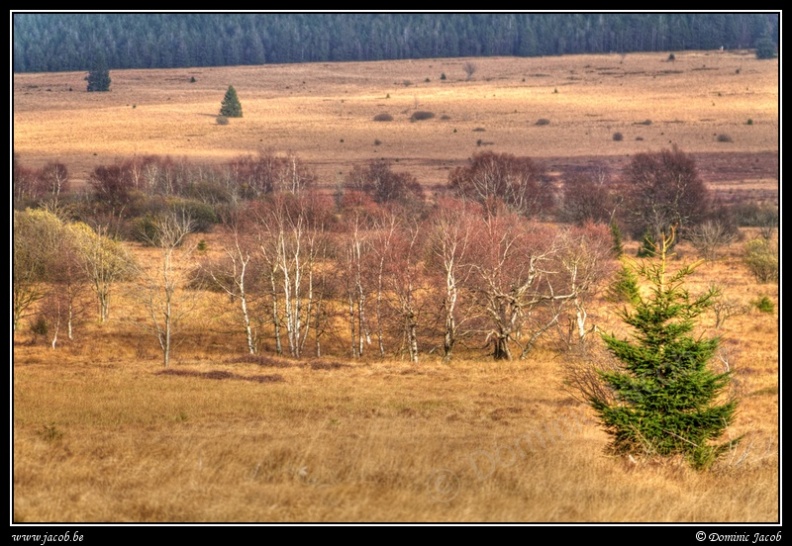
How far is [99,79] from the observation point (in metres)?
180

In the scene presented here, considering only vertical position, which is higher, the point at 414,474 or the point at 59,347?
the point at 414,474

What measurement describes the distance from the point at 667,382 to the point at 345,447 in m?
7.06

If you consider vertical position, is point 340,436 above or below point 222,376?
above

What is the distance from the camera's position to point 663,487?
16219 millimetres

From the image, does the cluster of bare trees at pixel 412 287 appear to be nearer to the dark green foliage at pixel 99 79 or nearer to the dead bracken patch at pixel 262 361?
the dead bracken patch at pixel 262 361

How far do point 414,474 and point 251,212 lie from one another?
58126 millimetres

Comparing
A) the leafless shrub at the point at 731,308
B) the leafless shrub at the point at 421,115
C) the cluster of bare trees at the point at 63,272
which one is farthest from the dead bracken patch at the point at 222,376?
the leafless shrub at the point at 421,115

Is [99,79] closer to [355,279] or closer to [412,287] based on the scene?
[355,279]

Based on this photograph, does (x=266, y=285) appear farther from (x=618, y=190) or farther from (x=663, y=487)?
(x=618, y=190)

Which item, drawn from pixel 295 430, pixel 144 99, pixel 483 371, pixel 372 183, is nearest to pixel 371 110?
pixel 144 99

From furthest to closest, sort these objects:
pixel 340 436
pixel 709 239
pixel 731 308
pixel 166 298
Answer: pixel 709 239, pixel 731 308, pixel 166 298, pixel 340 436

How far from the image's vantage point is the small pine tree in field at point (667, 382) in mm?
17328

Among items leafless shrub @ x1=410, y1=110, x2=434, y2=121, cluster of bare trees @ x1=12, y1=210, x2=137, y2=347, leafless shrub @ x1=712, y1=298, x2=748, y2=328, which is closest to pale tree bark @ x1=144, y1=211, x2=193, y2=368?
cluster of bare trees @ x1=12, y1=210, x2=137, y2=347

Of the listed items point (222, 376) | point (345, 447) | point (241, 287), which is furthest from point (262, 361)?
point (345, 447)
